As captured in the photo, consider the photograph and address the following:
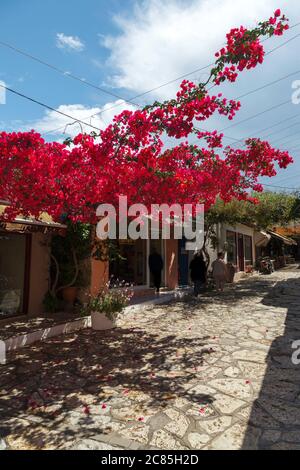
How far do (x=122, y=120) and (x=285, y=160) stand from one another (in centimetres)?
417

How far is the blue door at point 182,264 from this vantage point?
54.1 ft

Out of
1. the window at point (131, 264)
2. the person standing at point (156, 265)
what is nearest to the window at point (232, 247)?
the window at point (131, 264)

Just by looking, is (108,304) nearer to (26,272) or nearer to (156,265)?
(26,272)

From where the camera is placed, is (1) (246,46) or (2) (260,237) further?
(2) (260,237)

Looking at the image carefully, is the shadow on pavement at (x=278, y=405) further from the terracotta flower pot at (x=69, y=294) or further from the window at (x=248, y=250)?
the window at (x=248, y=250)

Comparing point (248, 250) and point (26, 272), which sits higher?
point (248, 250)

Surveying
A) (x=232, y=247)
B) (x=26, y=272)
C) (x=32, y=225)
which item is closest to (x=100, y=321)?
(x=26, y=272)

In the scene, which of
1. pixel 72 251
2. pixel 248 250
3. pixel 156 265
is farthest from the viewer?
pixel 248 250

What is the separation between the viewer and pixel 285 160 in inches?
313

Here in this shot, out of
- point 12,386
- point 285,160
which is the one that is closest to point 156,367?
point 12,386

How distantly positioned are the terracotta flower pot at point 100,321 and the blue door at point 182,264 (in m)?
8.53

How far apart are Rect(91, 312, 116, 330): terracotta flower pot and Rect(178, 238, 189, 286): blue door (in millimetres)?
8531

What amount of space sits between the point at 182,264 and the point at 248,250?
39.5 feet

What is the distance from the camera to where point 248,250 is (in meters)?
26.8
